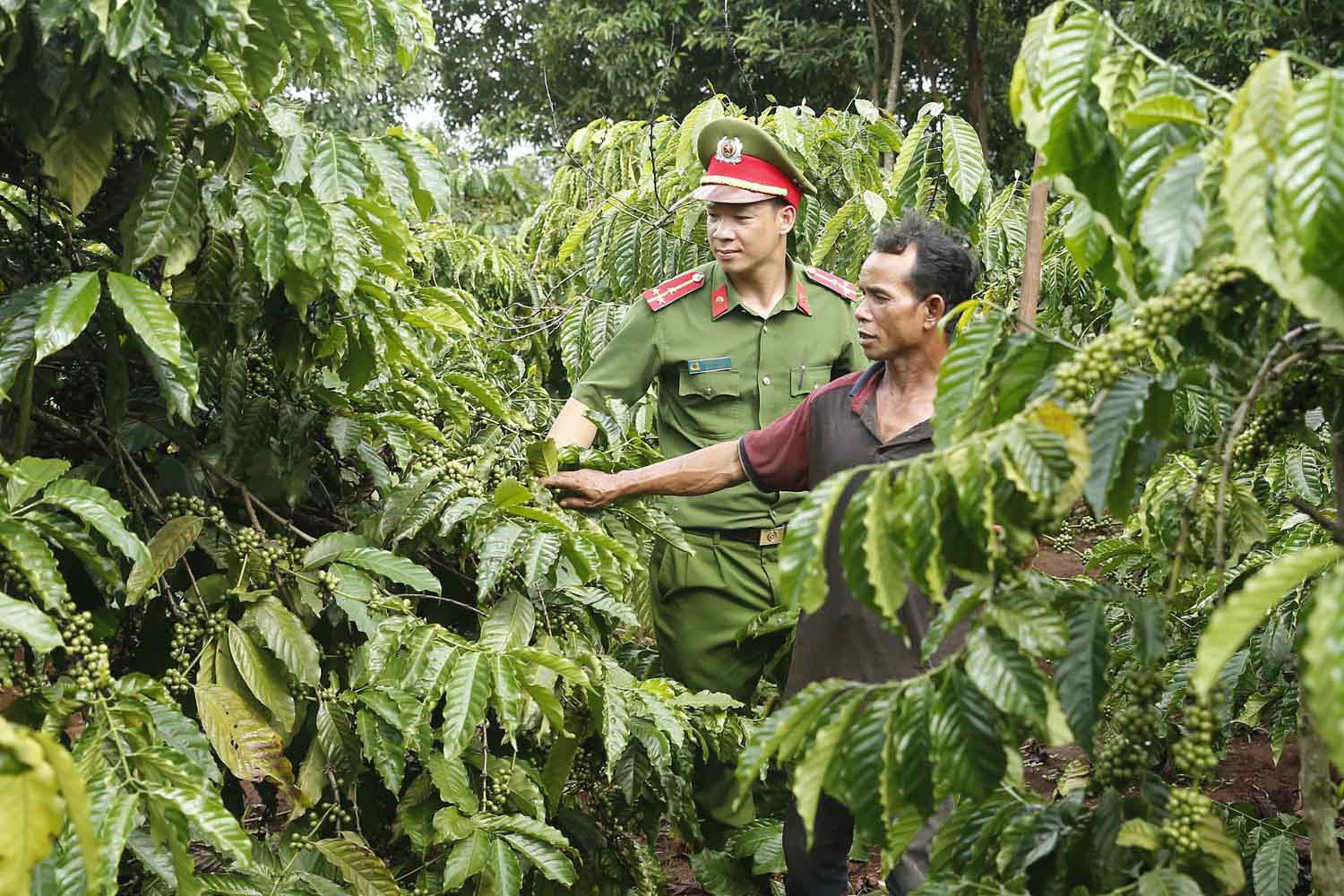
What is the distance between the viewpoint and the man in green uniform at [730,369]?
3.27 m

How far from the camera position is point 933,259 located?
2543mm

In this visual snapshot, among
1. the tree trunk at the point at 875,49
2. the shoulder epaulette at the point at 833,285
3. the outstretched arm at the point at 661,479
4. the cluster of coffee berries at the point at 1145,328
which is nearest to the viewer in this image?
the cluster of coffee berries at the point at 1145,328

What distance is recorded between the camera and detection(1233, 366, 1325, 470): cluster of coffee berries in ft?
4.52

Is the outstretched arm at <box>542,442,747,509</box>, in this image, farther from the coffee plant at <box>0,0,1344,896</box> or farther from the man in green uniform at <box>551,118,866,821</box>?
the man in green uniform at <box>551,118,866,821</box>

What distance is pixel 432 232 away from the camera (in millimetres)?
5770

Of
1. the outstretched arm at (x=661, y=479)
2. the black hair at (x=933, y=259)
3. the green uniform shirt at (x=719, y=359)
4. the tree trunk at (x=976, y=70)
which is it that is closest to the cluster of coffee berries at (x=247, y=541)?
the outstretched arm at (x=661, y=479)

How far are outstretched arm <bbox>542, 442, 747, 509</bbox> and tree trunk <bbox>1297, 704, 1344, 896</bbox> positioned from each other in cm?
151

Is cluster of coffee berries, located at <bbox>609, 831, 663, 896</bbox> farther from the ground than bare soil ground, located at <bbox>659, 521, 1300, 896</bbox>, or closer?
farther from the ground

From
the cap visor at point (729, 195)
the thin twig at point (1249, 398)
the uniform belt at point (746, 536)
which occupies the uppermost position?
the thin twig at point (1249, 398)

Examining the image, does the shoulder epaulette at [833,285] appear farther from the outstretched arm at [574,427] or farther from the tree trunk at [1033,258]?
the tree trunk at [1033,258]

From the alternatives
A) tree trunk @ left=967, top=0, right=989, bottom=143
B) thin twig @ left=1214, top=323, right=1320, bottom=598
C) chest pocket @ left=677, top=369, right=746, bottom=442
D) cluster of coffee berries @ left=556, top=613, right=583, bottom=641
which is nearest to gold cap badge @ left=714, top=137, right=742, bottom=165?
chest pocket @ left=677, top=369, right=746, bottom=442

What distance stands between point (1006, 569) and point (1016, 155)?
1206 centimetres

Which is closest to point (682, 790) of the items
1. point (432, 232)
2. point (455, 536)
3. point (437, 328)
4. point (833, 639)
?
point (833, 639)

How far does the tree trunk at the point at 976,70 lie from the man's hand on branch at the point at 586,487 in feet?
33.5
